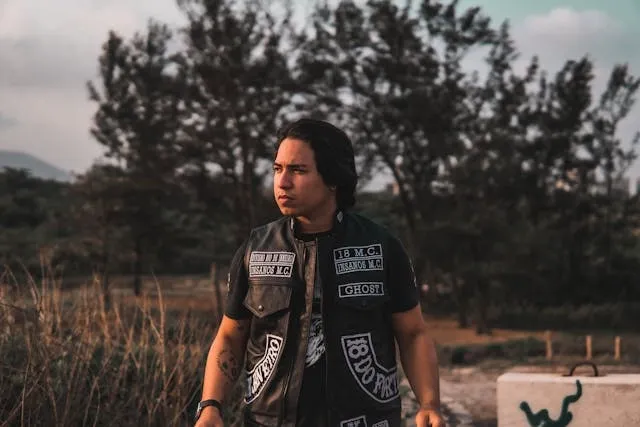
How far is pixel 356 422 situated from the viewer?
207 cm

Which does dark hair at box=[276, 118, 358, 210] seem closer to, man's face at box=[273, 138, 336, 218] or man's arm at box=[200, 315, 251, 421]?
man's face at box=[273, 138, 336, 218]

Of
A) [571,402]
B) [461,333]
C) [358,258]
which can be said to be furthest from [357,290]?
[461,333]

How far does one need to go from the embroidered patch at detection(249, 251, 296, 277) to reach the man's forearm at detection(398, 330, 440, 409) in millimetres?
377

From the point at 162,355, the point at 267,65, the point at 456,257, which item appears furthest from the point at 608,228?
the point at 162,355

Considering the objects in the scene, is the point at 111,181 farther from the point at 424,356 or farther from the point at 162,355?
the point at 424,356

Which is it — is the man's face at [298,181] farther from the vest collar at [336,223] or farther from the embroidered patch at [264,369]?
the embroidered patch at [264,369]

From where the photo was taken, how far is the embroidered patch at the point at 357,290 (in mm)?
2088

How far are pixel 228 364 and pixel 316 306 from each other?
313 mm

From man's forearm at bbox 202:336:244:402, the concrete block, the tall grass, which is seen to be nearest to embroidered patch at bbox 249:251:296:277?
man's forearm at bbox 202:336:244:402

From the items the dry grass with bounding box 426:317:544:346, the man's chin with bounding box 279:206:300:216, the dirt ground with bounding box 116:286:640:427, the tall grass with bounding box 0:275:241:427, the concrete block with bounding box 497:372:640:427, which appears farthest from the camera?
the dry grass with bounding box 426:317:544:346

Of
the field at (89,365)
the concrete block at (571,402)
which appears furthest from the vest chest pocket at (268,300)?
the concrete block at (571,402)

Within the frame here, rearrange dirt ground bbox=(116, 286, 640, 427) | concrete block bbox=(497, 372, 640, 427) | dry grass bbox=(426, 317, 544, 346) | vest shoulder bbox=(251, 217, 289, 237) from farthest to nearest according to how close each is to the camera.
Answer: dry grass bbox=(426, 317, 544, 346)
dirt ground bbox=(116, 286, 640, 427)
concrete block bbox=(497, 372, 640, 427)
vest shoulder bbox=(251, 217, 289, 237)

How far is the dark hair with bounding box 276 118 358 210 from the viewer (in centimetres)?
217

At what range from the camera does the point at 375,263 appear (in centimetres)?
214
